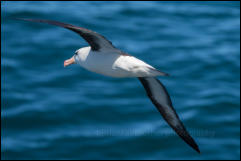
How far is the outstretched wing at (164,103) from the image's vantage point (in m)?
10.2

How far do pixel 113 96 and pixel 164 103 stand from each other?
36.4ft

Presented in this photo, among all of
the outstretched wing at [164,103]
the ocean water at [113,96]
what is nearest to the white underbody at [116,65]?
the outstretched wing at [164,103]

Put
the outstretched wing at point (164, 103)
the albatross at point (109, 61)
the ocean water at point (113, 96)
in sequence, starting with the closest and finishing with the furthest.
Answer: the albatross at point (109, 61), the outstretched wing at point (164, 103), the ocean water at point (113, 96)

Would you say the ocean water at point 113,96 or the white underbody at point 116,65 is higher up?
the ocean water at point 113,96

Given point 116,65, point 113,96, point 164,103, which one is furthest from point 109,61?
point 113,96

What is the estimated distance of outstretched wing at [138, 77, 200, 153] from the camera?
10172mm

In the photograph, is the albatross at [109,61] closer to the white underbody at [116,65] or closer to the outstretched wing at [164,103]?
the white underbody at [116,65]

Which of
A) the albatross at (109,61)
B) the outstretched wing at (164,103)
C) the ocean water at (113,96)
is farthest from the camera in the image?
the ocean water at (113,96)

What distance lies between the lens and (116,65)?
838 centimetres

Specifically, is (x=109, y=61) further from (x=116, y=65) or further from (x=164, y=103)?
(x=164, y=103)

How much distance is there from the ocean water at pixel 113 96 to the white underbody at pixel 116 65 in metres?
11.8

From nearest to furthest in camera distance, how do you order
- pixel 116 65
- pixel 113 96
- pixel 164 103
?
pixel 116 65, pixel 164 103, pixel 113 96

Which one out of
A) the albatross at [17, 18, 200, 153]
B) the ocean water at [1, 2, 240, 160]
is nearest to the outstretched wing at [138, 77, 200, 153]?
the albatross at [17, 18, 200, 153]

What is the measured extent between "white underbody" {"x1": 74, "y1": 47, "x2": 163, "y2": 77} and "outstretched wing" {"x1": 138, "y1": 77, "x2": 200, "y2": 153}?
1709mm
